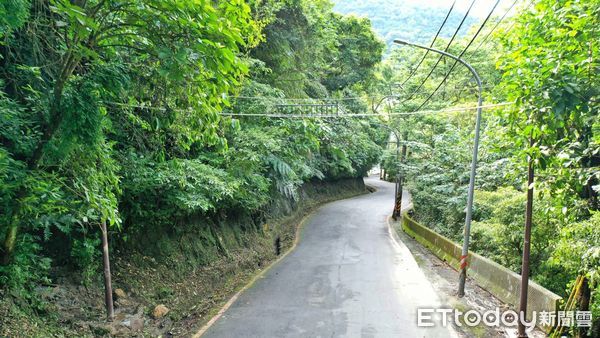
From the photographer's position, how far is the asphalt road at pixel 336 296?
807 cm

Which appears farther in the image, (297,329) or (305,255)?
(305,255)

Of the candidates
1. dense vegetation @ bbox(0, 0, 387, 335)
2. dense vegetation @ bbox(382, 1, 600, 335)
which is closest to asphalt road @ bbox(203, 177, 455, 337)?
dense vegetation @ bbox(382, 1, 600, 335)

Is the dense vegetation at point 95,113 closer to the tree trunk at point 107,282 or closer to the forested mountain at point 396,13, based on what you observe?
the tree trunk at point 107,282

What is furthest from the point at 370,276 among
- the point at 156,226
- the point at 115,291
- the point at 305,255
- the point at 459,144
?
the point at 459,144

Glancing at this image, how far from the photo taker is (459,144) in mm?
18672

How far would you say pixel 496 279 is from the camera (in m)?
10.4

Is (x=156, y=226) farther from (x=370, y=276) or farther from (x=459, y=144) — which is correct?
(x=459, y=144)

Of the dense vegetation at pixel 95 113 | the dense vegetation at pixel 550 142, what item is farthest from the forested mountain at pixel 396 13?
the dense vegetation at pixel 95 113

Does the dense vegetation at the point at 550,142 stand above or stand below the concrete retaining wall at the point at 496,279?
above

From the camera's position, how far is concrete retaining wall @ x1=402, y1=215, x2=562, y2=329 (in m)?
7.93

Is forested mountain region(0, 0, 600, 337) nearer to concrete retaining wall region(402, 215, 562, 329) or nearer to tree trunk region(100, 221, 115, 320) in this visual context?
tree trunk region(100, 221, 115, 320)

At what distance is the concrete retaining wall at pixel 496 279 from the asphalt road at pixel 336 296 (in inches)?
49.3

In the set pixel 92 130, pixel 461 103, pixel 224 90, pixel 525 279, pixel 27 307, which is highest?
pixel 461 103

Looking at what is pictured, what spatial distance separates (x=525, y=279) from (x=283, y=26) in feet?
44.8
